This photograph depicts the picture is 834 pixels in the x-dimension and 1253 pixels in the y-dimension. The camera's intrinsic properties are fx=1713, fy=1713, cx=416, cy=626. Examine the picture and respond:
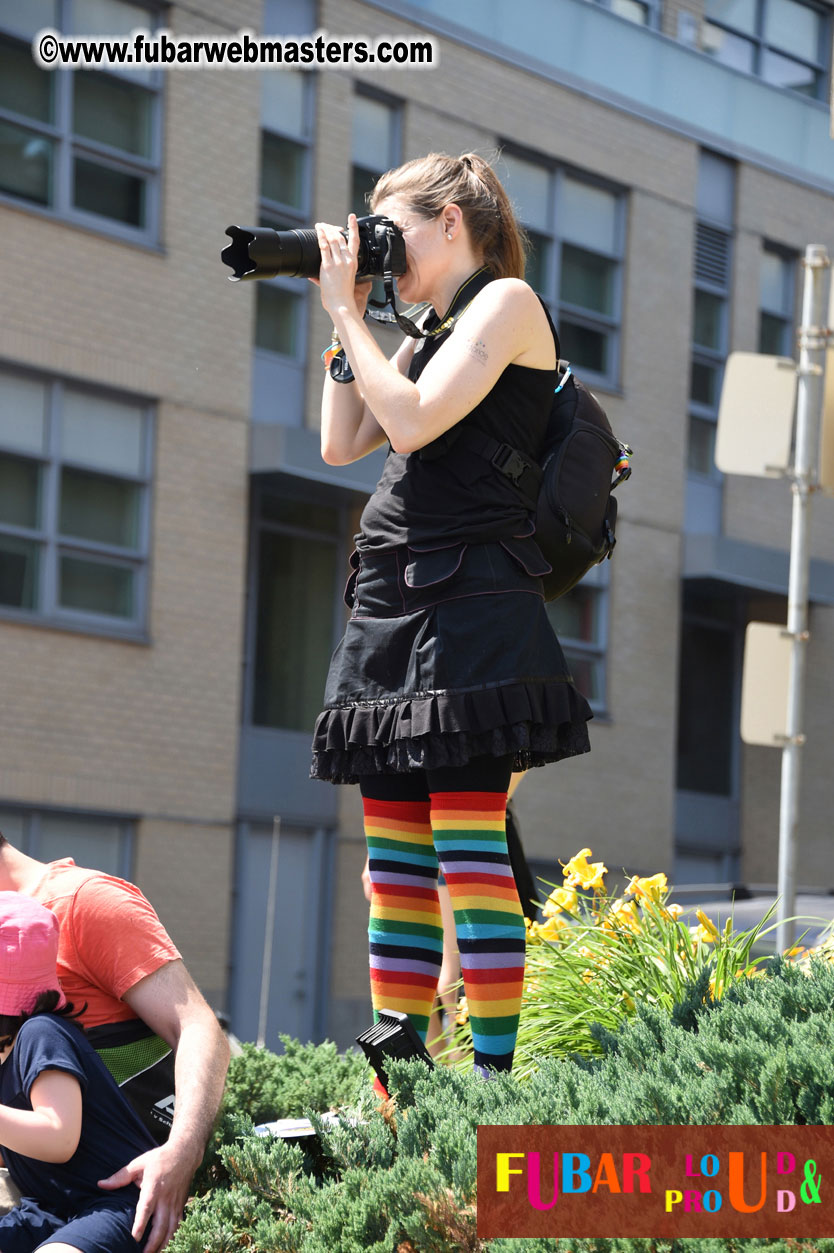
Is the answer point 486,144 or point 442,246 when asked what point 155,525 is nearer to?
point 486,144

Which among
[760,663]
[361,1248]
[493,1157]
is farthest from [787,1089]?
[760,663]

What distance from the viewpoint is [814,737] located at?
73.2 ft

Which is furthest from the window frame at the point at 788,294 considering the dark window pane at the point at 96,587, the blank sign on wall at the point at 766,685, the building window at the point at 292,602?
the blank sign on wall at the point at 766,685

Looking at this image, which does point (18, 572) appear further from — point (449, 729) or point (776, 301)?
point (449, 729)

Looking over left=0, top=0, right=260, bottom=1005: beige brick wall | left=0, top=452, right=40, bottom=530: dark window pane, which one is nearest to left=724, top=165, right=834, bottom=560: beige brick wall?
left=0, top=0, right=260, bottom=1005: beige brick wall

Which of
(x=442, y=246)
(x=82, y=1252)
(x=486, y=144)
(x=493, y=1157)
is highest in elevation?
(x=486, y=144)

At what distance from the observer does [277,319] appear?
16.9 m

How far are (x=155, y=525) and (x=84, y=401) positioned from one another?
49.6 inches

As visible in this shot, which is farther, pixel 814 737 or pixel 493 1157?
pixel 814 737

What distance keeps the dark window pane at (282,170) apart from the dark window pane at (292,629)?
3332 millimetres

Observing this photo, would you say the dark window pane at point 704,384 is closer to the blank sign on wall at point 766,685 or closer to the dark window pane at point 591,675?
the dark window pane at point 591,675

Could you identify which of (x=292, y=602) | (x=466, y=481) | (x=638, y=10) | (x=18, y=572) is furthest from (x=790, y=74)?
(x=466, y=481)

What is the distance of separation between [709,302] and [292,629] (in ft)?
25.1

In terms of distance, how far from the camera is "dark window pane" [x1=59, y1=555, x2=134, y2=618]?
14.9 metres
